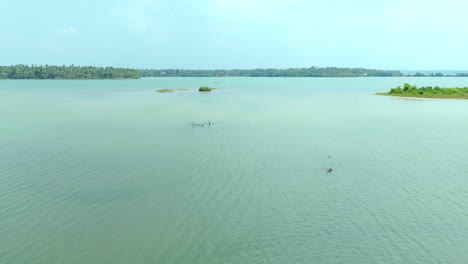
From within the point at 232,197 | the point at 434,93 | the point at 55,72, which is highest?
the point at 55,72

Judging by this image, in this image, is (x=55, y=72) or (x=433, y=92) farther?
(x=55, y=72)

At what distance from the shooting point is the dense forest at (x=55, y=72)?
5753 inches

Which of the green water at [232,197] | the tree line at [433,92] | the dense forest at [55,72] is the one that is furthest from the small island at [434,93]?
the dense forest at [55,72]

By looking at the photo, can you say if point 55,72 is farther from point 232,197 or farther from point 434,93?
point 232,197

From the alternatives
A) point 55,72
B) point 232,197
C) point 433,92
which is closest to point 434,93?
point 433,92

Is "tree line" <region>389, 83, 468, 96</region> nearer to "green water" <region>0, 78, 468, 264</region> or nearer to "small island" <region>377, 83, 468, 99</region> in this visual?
"small island" <region>377, 83, 468, 99</region>

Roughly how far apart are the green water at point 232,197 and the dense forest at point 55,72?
456ft

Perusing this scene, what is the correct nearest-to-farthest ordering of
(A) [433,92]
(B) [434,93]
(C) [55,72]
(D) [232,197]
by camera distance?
(D) [232,197], (B) [434,93], (A) [433,92], (C) [55,72]

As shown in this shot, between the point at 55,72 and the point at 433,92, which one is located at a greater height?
the point at 55,72

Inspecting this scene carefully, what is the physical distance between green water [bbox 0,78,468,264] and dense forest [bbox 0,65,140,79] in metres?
139

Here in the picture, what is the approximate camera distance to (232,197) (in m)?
13.2

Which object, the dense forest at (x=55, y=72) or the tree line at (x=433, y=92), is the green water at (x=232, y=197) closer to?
the tree line at (x=433, y=92)

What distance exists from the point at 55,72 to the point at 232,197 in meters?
158

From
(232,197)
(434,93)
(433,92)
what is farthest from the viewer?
(433,92)
